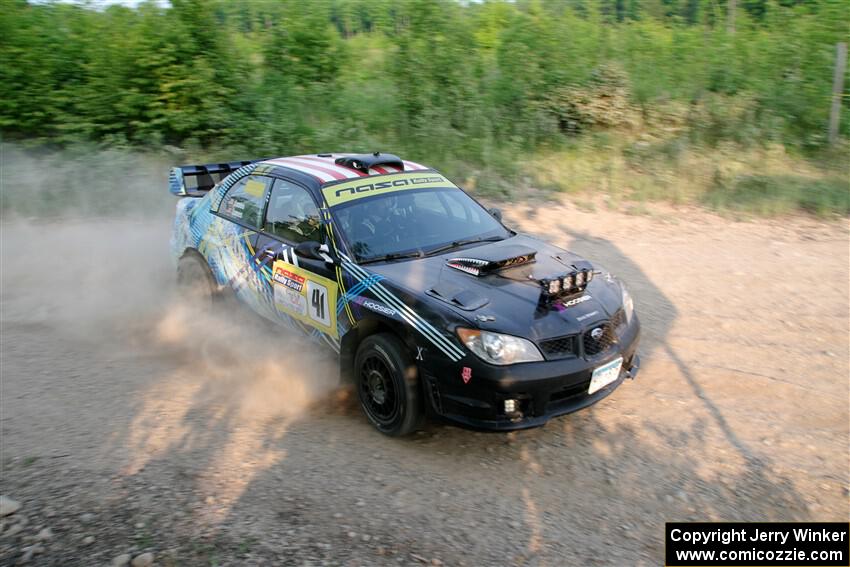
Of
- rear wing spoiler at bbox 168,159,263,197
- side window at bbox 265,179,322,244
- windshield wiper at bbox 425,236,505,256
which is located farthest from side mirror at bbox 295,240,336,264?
rear wing spoiler at bbox 168,159,263,197

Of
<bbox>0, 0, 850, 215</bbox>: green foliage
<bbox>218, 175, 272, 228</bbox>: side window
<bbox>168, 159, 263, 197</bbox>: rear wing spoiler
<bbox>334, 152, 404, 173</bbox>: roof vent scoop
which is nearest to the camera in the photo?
<bbox>334, 152, 404, 173</bbox>: roof vent scoop

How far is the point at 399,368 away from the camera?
422cm

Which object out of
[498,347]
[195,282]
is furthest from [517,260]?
[195,282]

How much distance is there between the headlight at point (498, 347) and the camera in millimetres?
3969

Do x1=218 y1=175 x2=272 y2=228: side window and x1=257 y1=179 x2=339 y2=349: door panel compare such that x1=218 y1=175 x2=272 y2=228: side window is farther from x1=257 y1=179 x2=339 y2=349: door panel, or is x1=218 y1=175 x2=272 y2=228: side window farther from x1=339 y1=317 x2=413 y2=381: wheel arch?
x1=339 y1=317 x2=413 y2=381: wheel arch

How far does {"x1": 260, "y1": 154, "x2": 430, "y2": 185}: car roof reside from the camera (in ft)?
17.6

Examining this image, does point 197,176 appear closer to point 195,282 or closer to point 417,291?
point 195,282

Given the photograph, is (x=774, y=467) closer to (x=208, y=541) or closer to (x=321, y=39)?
(x=208, y=541)

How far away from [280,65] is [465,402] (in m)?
11.4

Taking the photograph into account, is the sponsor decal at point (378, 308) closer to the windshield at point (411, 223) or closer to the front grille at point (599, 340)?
the windshield at point (411, 223)

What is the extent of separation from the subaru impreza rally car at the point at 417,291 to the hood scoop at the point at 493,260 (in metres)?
0.01

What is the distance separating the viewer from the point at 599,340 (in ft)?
14.1

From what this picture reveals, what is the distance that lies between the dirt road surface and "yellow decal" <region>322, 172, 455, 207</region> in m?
1.22

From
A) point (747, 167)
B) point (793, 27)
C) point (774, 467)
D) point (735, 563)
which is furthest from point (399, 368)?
point (793, 27)
